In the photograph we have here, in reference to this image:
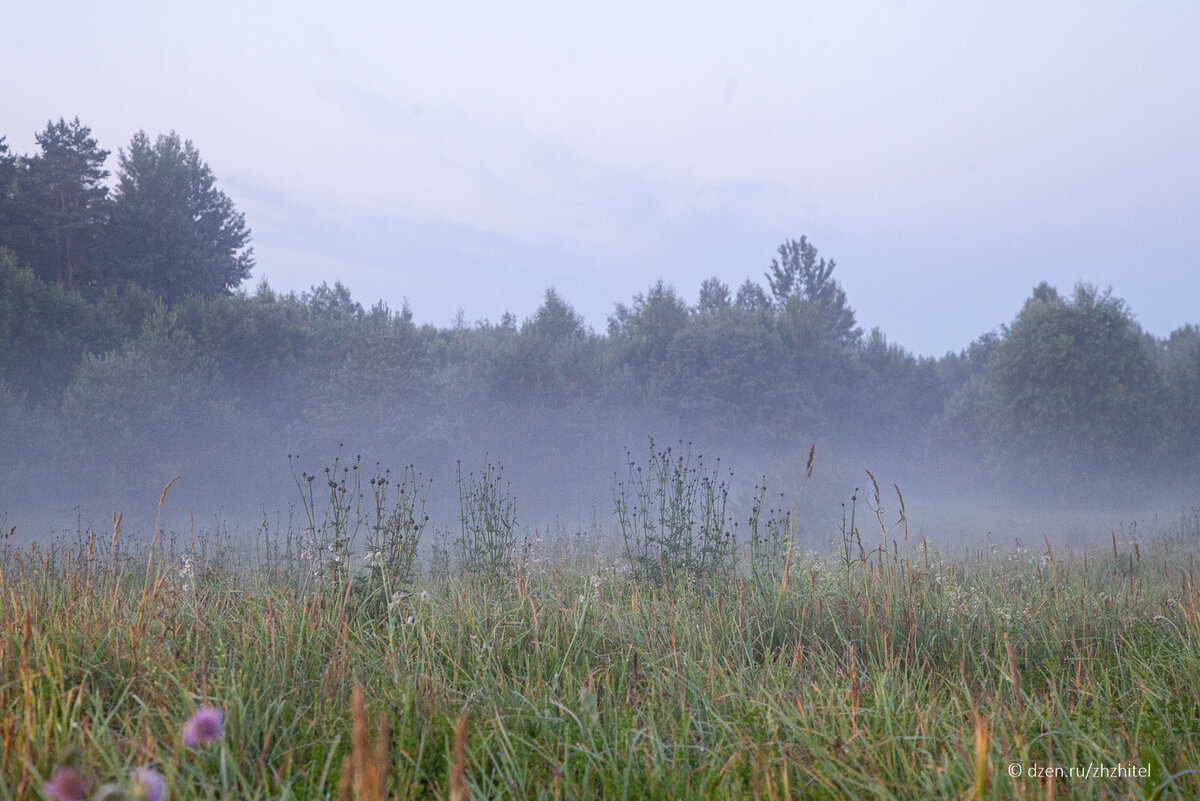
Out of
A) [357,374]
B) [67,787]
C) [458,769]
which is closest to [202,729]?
[67,787]

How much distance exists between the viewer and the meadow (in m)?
1.84

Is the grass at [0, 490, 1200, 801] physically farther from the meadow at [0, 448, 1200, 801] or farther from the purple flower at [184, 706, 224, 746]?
the purple flower at [184, 706, 224, 746]

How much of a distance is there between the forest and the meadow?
19.3m

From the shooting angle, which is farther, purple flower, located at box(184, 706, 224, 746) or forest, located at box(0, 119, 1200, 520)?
forest, located at box(0, 119, 1200, 520)

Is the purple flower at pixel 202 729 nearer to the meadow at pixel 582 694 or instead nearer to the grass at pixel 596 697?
the meadow at pixel 582 694

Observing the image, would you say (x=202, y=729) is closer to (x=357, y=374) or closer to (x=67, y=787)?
(x=67, y=787)

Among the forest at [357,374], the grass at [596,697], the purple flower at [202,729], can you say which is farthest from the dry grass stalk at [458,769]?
the forest at [357,374]

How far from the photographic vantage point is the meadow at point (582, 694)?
6.04ft

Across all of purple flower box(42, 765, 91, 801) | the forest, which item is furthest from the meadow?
the forest

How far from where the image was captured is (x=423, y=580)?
5328 mm

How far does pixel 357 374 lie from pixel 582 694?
2458 centimetres

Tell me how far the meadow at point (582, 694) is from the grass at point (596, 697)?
1 cm

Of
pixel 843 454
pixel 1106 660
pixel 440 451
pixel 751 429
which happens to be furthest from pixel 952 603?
→ pixel 843 454

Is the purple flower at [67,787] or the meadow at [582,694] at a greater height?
the purple flower at [67,787]
